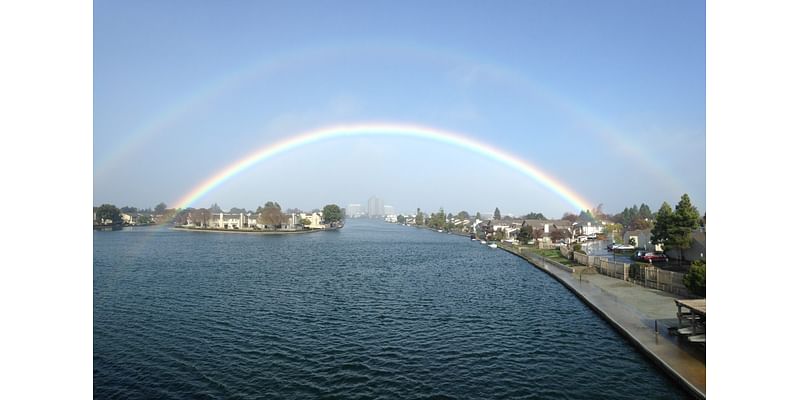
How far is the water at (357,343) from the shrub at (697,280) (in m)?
5.02

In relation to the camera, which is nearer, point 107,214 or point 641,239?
point 641,239

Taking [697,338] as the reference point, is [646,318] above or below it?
below

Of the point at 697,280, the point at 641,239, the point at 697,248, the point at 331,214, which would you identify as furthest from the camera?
the point at 331,214

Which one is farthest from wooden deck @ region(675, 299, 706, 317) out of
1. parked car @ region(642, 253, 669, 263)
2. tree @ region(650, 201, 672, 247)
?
parked car @ region(642, 253, 669, 263)

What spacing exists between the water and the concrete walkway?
1.76 ft

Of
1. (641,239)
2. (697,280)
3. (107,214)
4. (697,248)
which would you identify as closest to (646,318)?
(697,280)

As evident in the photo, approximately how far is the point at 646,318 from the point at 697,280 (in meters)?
4.27

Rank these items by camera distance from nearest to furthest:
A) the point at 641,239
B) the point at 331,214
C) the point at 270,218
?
1. the point at 641,239
2. the point at 270,218
3. the point at 331,214

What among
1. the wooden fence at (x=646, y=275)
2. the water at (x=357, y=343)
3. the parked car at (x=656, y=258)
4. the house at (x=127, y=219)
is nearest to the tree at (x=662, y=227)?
the parked car at (x=656, y=258)

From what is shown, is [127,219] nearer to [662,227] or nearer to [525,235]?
[525,235]

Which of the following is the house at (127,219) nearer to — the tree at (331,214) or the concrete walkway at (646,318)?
the tree at (331,214)

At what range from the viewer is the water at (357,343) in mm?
13719

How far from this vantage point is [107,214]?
14225 cm
